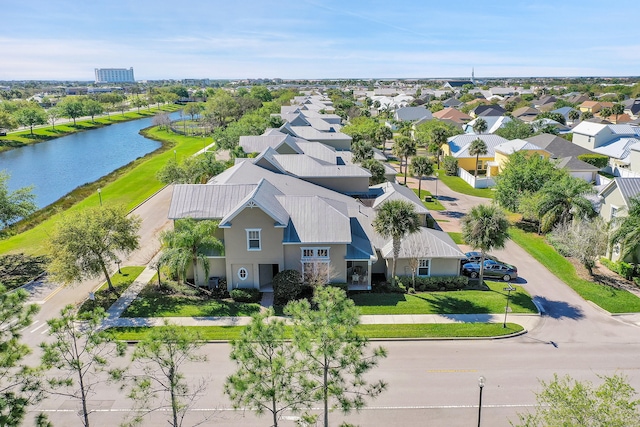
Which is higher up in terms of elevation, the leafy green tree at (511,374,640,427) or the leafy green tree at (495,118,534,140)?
the leafy green tree at (495,118,534,140)

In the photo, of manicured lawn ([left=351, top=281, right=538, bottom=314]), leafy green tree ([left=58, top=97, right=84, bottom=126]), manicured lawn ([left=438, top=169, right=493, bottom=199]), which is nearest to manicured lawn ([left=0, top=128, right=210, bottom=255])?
manicured lawn ([left=351, top=281, right=538, bottom=314])

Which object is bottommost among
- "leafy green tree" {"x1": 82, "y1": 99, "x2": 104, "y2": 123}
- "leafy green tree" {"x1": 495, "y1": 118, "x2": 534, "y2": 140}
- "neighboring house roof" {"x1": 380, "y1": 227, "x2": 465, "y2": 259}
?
"neighboring house roof" {"x1": 380, "y1": 227, "x2": 465, "y2": 259}

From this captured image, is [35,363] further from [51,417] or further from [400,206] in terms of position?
[400,206]

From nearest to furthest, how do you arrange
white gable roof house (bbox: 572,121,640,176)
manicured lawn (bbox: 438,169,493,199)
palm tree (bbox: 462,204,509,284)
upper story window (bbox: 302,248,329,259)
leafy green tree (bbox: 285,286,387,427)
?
leafy green tree (bbox: 285,286,387,427) → palm tree (bbox: 462,204,509,284) → upper story window (bbox: 302,248,329,259) → manicured lawn (bbox: 438,169,493,199) → white gable roof house (bbox: 572,121,640,176)

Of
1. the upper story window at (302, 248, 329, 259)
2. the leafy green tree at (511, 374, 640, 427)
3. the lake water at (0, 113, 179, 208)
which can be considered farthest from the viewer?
the lake water at (0, 113, 179, 208)

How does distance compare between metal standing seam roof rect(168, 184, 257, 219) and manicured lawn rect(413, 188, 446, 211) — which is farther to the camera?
manicured lawn rect(413, 188, 446, 211)

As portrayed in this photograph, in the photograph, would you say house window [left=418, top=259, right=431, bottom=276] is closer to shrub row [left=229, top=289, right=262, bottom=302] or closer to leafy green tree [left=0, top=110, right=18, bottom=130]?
shrub row [left=229, top=289, right=262, bottom=302]
